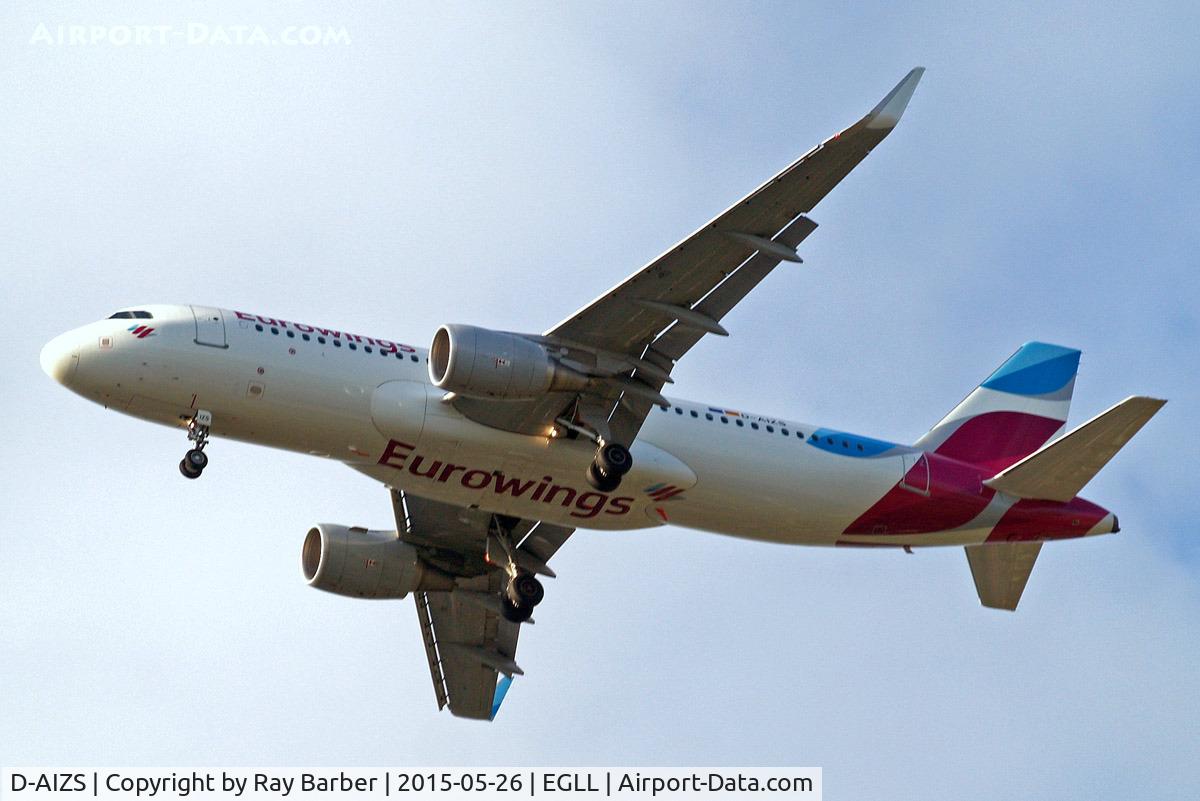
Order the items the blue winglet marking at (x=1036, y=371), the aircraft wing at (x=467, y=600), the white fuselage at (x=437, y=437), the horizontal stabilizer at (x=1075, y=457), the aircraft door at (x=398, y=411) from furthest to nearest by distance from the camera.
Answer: the blue winglet marking at (x=1036, y=371)
the aircraft wing at (x=467, y=600)
the horizontal stabilizer at (x=1075, y=457)
the aircraft door at (x=398, y=411)
the white fuselage at (x=437, y=437)

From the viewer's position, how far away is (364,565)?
44.9 metres

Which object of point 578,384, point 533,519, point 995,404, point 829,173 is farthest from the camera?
point 995,404

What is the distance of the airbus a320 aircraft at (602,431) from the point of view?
1442 inches

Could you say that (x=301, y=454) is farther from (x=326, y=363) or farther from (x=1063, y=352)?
(x=1063, y=352)

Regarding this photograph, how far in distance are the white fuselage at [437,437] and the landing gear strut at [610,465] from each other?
70cm

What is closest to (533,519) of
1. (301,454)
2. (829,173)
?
(301,454)

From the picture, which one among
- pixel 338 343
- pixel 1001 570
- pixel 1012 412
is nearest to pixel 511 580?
pixel 338 343

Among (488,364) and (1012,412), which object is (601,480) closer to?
(488,364)

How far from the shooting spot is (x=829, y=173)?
35.4 meters

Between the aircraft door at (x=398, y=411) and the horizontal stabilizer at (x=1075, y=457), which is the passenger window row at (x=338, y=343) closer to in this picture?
the aircraft door at (x=398, y=411)

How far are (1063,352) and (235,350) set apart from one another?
21.6 m

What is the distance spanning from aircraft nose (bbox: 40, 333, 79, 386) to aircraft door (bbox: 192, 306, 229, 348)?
246 cm

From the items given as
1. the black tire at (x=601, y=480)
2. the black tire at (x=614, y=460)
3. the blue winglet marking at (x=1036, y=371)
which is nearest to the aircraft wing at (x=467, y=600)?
the black tire at (x=601, y=480)

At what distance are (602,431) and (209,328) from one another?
333 inches
